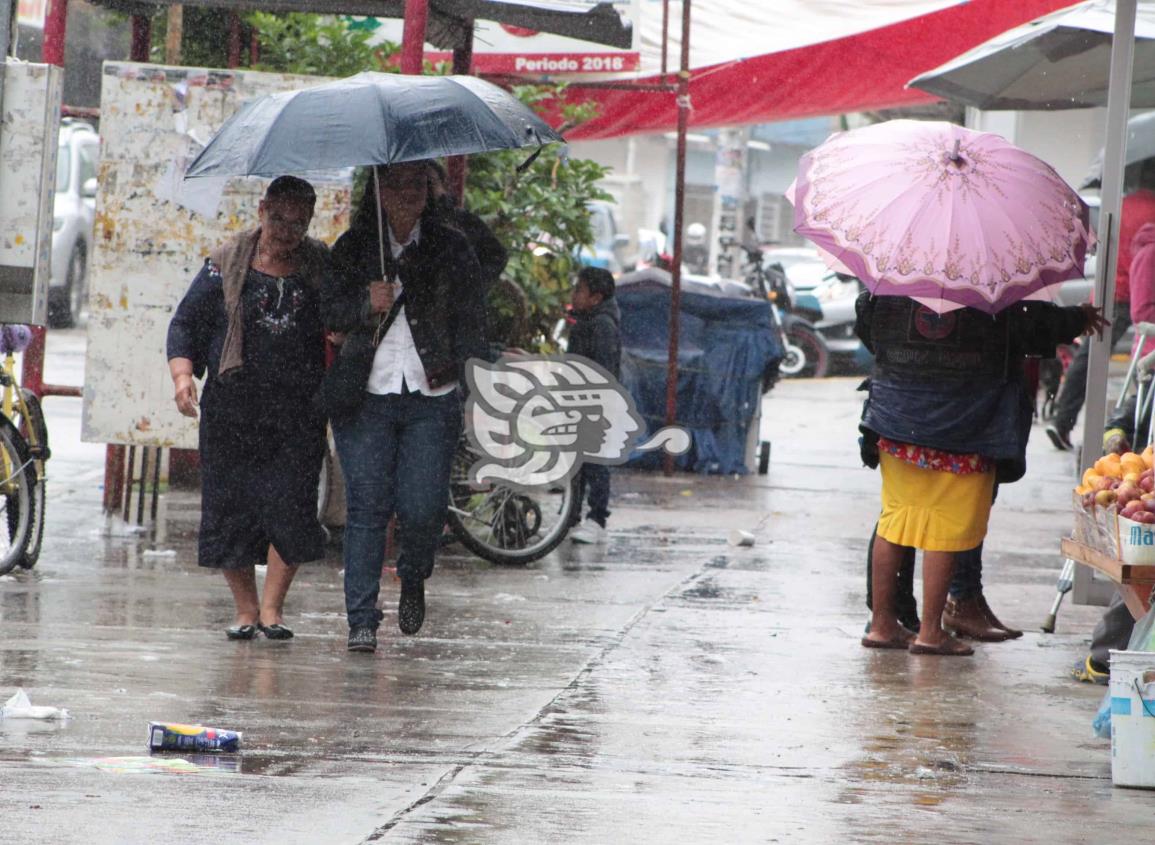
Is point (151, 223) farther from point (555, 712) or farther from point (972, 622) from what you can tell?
point (972, 622)

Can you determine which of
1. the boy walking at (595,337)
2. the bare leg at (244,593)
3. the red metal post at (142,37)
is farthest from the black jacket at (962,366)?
the red metal post at (142,37)

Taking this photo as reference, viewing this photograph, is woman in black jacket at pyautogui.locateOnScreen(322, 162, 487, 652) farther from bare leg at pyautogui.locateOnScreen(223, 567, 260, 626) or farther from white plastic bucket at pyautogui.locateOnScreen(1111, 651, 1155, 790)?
white plastic bucket at pyautogui.locateOnScreen(1111, 651, 1155, 790)

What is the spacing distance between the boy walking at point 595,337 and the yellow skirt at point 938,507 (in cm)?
295

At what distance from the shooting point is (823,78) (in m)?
12.5

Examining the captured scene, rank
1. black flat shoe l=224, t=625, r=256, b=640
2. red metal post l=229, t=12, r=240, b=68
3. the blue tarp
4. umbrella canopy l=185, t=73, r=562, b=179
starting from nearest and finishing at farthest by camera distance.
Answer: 1. umbrella canopy l=185, t=73, r=562, b=179
2. black flat shoe l=224, t=625, r=256, b=640
3. red metal post l=229, t=12, r=240, b=68
4. the blue tarp

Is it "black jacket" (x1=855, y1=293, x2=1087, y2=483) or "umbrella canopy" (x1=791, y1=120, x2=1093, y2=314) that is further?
"black jacket" (x1=855, y1=293, x2=1087, y2=483)

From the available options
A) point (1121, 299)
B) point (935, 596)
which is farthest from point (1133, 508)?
point (1121, 299)

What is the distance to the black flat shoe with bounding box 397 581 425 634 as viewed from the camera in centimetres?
677

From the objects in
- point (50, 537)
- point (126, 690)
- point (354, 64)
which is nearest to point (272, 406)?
point (126, 690)

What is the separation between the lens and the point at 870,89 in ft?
41.0

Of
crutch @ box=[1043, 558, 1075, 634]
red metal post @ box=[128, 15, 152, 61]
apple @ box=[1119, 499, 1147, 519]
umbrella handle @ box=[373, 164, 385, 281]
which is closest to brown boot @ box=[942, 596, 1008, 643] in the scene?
crutch @ box=[1043, 558, 1075, 634]

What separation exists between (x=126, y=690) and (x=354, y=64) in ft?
15.7

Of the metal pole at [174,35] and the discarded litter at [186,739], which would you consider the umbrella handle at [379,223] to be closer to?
the discarded litter at [186,739]

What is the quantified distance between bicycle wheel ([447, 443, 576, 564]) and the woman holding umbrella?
2.22m
